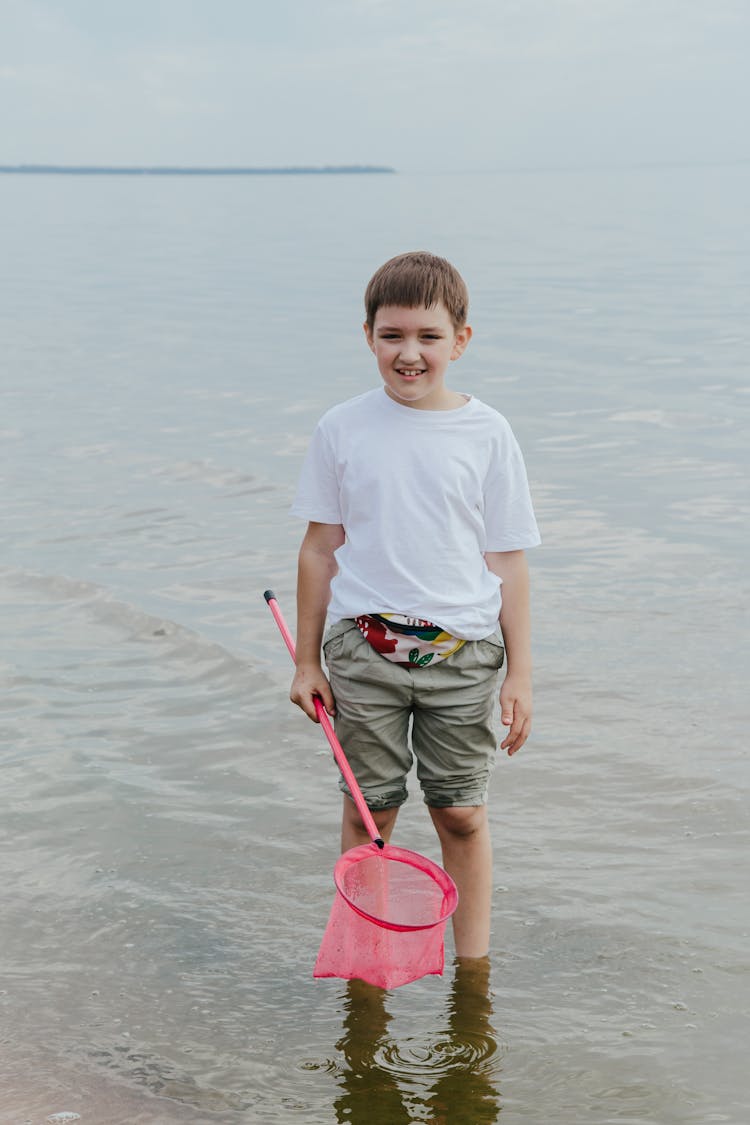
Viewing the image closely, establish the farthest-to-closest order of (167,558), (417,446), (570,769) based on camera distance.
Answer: (167,558)
(570,769)
(417,446)

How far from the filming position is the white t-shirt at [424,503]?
331 centimetres

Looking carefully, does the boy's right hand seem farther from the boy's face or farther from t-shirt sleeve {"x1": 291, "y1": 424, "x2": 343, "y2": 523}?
the boy's face

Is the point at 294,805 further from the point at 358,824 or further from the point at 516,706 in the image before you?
the point at 516,706

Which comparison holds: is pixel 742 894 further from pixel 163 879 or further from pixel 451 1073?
pixel 163 879

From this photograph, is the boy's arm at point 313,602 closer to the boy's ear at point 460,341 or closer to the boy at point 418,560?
the boy at point 418,560

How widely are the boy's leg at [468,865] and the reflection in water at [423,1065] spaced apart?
4.3 inches

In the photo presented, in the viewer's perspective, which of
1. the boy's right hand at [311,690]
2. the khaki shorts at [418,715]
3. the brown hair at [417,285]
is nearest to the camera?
the brown hair at [417,285]

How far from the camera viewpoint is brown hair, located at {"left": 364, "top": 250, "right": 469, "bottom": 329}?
3.25 metres

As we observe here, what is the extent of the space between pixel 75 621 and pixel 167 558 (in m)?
1.28

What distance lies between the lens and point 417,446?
3307 mm

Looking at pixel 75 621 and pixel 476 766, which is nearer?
pixel 476 766

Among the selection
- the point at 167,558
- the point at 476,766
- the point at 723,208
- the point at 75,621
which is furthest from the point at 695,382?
the point at 723,208

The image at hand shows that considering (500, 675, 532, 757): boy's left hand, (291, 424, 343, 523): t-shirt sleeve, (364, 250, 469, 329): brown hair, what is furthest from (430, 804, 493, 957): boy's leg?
(364, 250, 469, 329): brown hair

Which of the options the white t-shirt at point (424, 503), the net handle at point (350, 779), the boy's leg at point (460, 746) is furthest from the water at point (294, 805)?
the white t-shirt at point (424, 503)
